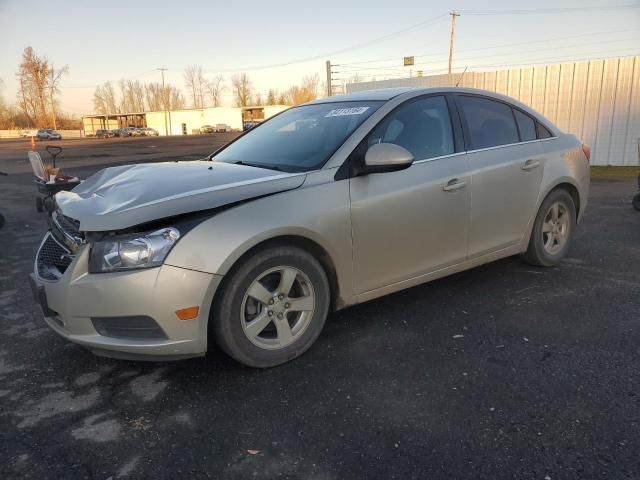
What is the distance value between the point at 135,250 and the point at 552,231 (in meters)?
3.90

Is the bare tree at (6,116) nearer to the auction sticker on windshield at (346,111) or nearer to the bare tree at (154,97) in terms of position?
the bare tree at (154,97)

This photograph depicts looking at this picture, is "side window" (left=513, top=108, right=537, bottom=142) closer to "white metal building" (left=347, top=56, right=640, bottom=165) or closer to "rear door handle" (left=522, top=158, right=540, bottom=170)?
"rear door handle" (left=522, top=158, right=540, bottom=170)

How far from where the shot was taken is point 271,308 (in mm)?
2994

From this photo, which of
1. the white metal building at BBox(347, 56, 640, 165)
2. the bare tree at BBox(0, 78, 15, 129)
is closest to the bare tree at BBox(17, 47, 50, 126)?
the bare tree at BBox(0, 78, 15, 129)

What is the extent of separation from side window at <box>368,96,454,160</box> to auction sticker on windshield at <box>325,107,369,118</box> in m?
0.22

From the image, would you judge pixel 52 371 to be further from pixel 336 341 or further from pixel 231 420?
pixel 336 341

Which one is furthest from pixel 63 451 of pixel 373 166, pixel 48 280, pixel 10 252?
pixel 10 252

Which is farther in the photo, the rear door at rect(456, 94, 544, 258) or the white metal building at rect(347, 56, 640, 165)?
the white metal building at rect(347, 56, 640, 165)

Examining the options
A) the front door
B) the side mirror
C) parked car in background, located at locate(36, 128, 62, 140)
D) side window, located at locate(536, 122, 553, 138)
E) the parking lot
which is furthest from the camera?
parked car in background, located at locate(36, 128, 62, 140)

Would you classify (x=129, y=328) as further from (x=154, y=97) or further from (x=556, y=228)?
(x=154, y=97)

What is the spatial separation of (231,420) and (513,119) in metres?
3.51

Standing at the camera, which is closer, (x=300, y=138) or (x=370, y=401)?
(x=370, y=401)

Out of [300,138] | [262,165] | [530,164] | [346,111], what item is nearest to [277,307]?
[262,165]

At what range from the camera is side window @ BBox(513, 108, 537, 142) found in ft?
14.7
